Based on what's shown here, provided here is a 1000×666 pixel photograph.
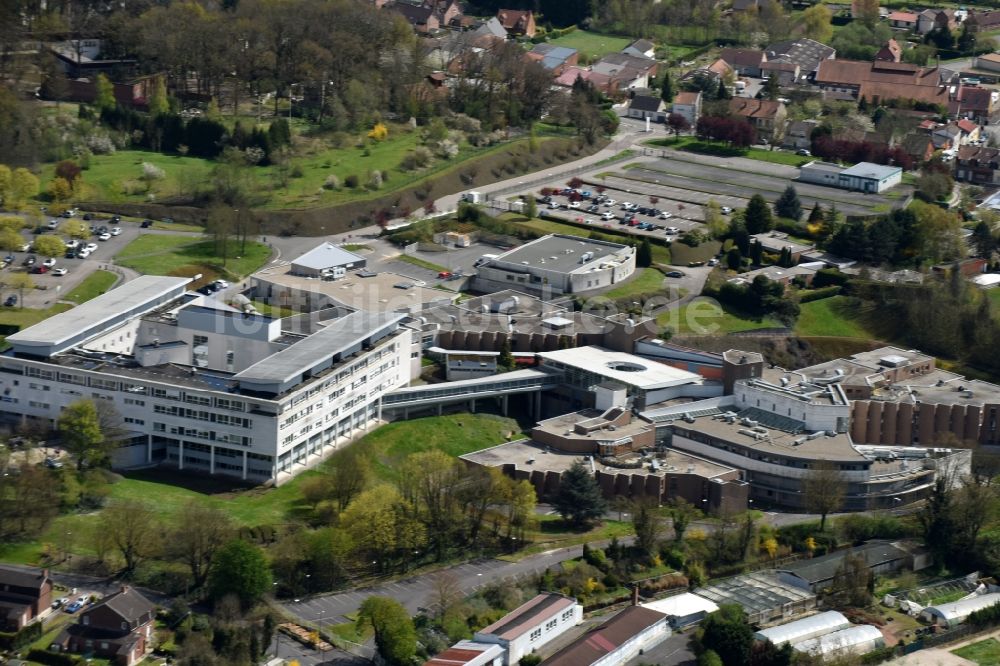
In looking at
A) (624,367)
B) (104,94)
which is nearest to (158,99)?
(104,94)

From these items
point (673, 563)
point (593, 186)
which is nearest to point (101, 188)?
point (593, 186)

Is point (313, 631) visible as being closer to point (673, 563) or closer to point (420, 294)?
point (673, 563)

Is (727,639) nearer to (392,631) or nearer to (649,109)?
(392,631)

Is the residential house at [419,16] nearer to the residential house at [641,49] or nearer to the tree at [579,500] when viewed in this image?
the residential house at [641,49]

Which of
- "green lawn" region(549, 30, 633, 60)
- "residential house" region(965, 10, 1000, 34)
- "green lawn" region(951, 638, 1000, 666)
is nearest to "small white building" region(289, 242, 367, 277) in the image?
"green lawn" region(951, 638, 1000, 666)

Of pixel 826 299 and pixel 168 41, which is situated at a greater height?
pixel 168 41

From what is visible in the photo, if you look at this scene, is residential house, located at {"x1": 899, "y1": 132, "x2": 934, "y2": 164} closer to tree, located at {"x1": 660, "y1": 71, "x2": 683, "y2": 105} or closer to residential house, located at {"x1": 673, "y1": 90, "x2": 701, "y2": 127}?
residential house, located at {"x1": 673, "y1": 90, "x2": 701, "y2": 127}
